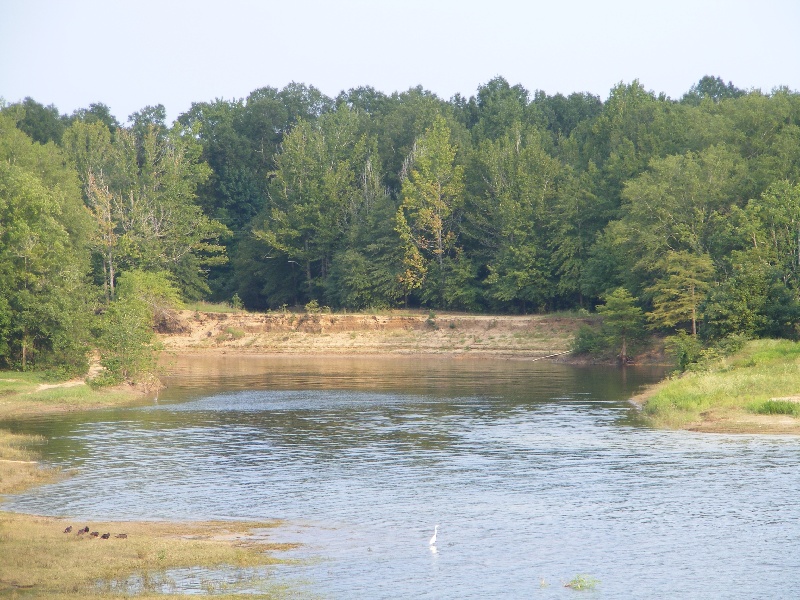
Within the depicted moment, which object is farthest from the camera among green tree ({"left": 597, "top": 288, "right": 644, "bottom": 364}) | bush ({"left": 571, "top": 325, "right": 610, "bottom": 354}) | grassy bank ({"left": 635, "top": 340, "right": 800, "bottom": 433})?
bush ({"left": 571, "top": 325, "right": 610, "bottom": 354})

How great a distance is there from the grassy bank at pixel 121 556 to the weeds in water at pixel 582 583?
5.92 metres

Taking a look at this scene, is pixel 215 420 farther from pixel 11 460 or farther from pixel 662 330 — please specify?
pixel 662 330

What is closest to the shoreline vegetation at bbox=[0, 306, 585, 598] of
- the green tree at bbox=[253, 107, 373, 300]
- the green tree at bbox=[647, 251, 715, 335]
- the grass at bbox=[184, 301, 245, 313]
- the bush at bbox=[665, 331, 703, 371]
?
the grass at bbox=[184, 301, 245, 313]

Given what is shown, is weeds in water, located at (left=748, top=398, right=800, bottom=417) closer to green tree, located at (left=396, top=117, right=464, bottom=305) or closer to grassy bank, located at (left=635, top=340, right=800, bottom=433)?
grassy bank, located at (left=635, top=340, right=800, bottom=433)

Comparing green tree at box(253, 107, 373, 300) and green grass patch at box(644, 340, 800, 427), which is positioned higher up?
green tree at box(253, 107, 373, 300)

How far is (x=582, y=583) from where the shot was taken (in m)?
21.4

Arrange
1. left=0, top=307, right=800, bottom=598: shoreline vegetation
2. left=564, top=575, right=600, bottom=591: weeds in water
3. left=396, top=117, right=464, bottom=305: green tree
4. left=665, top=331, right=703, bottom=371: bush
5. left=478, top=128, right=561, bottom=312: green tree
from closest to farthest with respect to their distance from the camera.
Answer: left=564, top=575, right=600, bottom=591: weeds in water → left=0, top=307, right=800, bottom=598: shoreline vegetation → left=665, top=331, right=703, bottom=371: bush → left=478, top=128, right=561, bottom=312: green tree → left=396, top=117, right=464, bottom=305: green tree

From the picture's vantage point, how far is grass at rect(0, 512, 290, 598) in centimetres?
2045

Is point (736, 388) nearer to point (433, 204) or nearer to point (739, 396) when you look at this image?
point (739, 396)

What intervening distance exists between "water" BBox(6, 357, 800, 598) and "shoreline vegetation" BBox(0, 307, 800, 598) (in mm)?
1666

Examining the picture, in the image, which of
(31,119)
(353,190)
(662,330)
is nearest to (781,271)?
(662,330)

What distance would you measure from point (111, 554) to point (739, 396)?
102ft

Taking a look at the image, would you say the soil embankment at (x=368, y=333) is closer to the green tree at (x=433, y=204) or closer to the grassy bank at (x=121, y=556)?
the green tree at (x=433, y=204)

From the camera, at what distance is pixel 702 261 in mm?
71688
